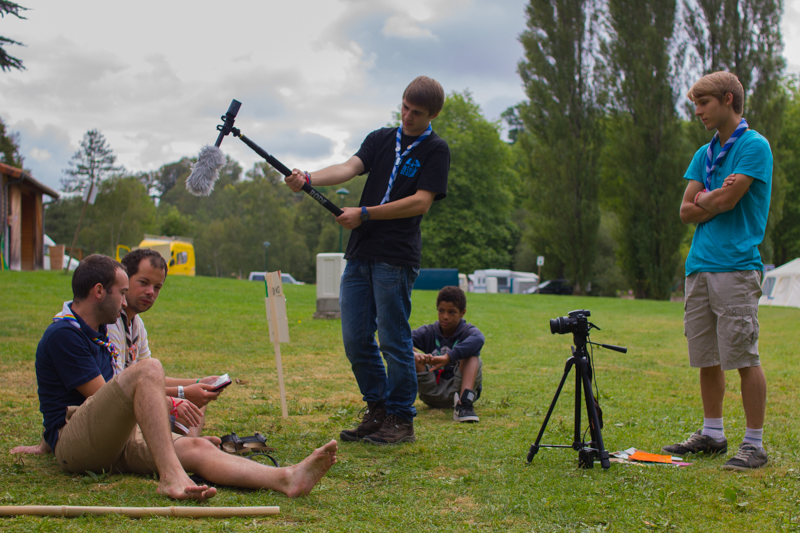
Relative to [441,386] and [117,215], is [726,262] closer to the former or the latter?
[441,386]

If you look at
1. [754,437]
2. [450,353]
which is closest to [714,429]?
[754,437]

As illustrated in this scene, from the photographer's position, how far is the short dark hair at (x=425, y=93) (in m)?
4.01

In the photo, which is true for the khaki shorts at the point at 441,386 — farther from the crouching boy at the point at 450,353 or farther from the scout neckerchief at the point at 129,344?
the scout neckerchief at the point at 129,344

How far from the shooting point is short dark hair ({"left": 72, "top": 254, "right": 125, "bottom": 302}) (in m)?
3.03

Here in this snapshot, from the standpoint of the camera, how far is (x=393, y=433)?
13.3 ft

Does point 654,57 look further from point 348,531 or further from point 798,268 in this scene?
point 348,531

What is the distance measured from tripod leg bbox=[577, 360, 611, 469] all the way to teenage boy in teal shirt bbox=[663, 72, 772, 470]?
2.60 ft

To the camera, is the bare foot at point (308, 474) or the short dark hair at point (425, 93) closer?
the bare foot at point (308, 474)

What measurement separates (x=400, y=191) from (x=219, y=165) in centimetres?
115

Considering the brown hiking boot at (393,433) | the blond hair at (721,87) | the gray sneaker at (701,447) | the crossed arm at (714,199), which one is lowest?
the gray sneaker at (701,447)

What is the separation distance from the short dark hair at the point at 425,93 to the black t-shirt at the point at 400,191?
0.26 m

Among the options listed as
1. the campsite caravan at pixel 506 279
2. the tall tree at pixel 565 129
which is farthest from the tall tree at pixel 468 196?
the tall tree at pixel 565 129

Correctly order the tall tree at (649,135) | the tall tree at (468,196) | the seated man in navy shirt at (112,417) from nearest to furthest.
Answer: the seated man in navy shirt at (112,417) < the tall tree at (649,135) < the tall tree at (468,196)

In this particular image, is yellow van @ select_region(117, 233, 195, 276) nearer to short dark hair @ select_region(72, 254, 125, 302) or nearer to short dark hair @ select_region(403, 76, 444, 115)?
short dark hair @ select_region(403, 76, 444, 115)
